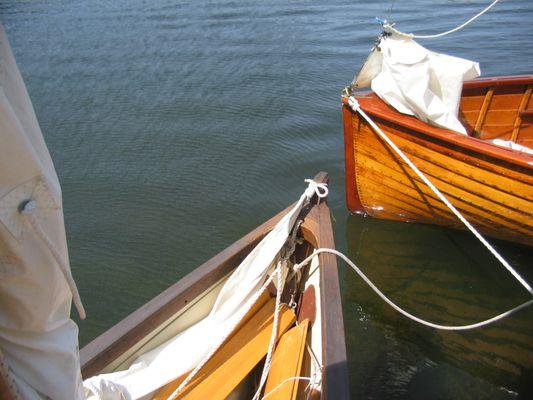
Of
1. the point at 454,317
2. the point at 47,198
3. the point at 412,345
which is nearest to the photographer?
the point at 47,198

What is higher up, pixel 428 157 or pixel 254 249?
pixel 254 249

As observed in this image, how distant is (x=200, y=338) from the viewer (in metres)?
2.53

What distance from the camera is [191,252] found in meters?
4.80

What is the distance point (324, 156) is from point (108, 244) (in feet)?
10.7

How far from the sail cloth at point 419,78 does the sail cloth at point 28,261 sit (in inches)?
141

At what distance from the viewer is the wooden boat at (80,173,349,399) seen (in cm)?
217

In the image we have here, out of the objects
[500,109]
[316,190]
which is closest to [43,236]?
[316,190]

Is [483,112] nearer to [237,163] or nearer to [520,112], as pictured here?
[520,112]

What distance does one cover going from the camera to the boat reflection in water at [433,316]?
3.58m

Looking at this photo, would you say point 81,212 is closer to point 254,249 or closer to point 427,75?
point 254,249

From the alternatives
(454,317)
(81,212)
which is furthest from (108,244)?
(454,317)

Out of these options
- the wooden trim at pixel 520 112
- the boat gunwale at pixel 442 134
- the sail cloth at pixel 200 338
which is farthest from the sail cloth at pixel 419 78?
the sail cloth at pixel 200 338

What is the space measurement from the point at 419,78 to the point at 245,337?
110 inches

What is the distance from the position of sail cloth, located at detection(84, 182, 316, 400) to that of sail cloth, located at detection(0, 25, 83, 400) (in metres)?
1.00
